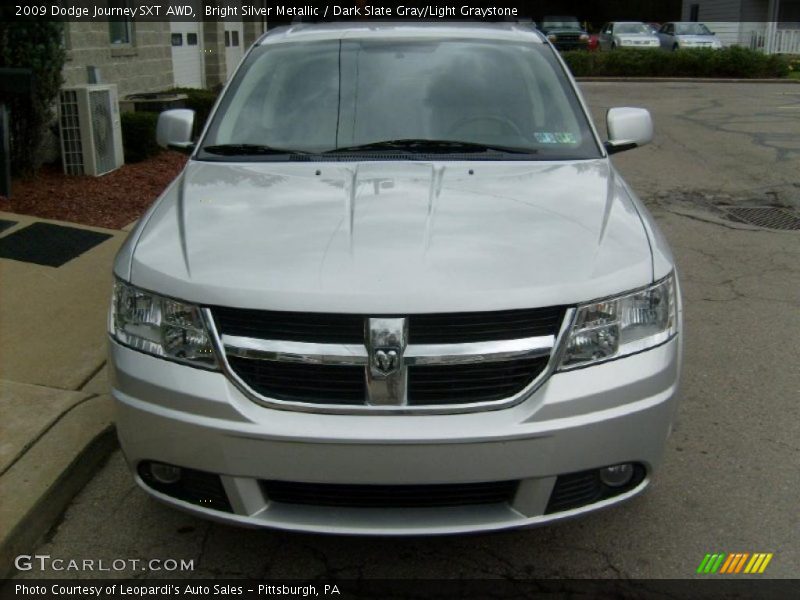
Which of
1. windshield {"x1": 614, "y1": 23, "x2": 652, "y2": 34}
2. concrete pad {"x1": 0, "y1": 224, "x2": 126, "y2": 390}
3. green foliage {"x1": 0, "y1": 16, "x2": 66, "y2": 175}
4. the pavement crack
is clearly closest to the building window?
green foliage {"x1": 0, "y1": 16, "x2": 66, "y2": 175}

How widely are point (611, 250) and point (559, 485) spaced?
782mm

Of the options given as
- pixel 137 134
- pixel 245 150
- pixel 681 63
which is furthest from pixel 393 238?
pixel 681 63

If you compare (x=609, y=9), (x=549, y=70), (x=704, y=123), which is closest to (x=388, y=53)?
(x=549, y=70)

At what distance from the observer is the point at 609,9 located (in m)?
51.2

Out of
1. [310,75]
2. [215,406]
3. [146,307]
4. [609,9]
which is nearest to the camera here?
[215,406]

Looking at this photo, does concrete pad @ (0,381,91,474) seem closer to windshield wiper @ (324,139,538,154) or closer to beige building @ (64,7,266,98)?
windshield wiper @ (324,139,538,154)

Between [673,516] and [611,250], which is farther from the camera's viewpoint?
[673,516]

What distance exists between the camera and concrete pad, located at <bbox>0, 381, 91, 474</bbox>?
3580 millimetres

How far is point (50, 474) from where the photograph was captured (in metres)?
3.39

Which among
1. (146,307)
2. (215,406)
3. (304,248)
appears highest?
(304,248)

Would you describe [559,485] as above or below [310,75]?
below

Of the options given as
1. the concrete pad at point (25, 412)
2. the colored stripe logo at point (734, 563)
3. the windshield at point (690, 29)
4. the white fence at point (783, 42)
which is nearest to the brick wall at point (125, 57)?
the concrete pad at point (25, 412)

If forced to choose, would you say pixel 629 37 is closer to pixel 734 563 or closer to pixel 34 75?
pixel 34 75

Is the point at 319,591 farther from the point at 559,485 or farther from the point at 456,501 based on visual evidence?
the point at 559,485
